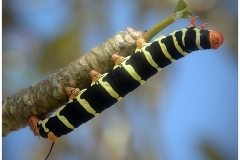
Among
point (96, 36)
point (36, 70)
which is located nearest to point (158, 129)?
point (96, 36)

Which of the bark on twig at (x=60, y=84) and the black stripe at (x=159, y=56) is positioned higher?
the bark on twig at (x=60, y=84)

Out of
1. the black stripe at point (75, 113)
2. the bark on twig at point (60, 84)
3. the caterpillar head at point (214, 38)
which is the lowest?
the caterpillar head at point (214, 38)

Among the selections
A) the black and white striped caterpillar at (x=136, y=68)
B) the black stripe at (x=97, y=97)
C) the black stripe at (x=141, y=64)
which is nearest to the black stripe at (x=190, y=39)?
the black and white striped caterpillar at (x=136, y=68)

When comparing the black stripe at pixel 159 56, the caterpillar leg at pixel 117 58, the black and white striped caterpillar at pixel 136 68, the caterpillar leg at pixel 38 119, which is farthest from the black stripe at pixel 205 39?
the caterpillar leg at pixel 38 119

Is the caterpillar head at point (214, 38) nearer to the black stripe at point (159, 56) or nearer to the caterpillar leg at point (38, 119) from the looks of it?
the black stripe at point (159, 56)

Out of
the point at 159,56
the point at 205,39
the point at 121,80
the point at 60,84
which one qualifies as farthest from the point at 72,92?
the point at 205,39

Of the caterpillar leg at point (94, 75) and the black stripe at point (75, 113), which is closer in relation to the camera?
the caterpillar leg at point (94, 75)

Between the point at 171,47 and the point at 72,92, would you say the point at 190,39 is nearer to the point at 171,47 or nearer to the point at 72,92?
the point at 171,47

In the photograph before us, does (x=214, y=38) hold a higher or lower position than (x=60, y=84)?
lower

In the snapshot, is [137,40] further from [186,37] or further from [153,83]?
[153,83]

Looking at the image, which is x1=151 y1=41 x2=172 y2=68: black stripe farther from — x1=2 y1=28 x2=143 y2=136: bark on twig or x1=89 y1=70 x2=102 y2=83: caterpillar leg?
x1=89 y1=70 x2=102 y2=83: caterpillar leg
